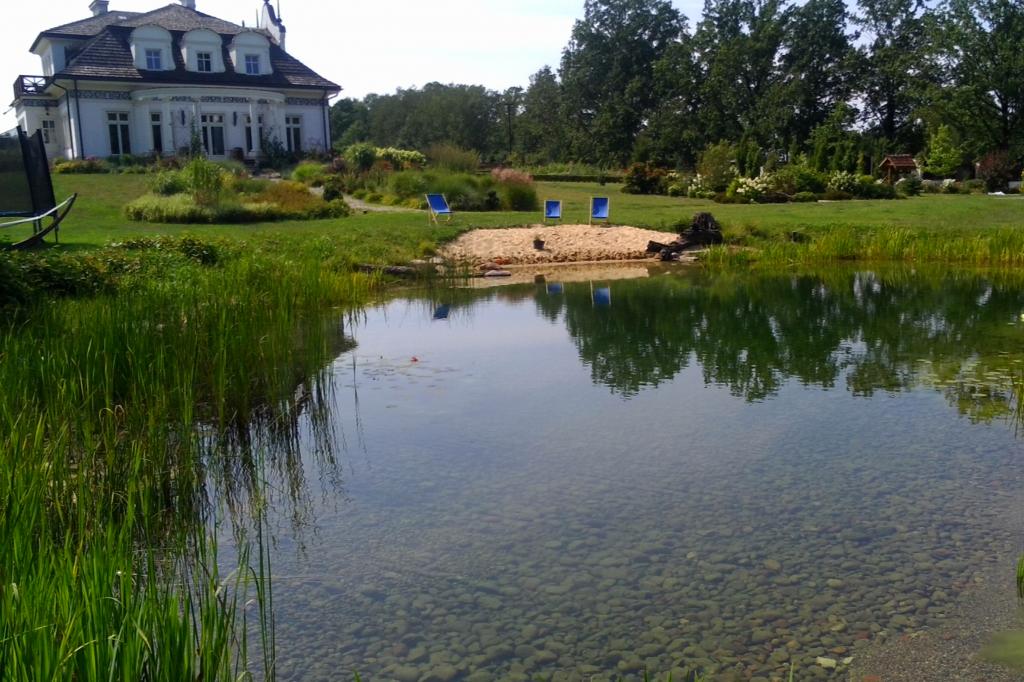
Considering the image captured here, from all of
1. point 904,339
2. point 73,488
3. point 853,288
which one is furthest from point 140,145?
point 73,488

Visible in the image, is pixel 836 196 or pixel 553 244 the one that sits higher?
pixel 836 196

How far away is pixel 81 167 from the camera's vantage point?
3322 centimetres

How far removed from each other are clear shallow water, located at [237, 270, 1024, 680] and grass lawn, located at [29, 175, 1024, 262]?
7.93 meters

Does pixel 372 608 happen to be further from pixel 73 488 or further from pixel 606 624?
pixel 73 488

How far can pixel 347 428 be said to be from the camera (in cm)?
695

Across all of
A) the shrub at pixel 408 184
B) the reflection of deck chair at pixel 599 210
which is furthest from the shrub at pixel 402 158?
the reflection of deck chair at pixel 599 210

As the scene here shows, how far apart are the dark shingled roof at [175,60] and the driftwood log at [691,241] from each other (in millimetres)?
26486

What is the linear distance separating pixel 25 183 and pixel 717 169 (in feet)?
79.7

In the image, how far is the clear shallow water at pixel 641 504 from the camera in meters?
3.87

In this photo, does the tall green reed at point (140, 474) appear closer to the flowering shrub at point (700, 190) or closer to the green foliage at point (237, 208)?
the green foliage at point (237, 208)

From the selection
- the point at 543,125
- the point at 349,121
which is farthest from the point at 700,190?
the point at 349,121

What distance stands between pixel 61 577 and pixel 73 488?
1.66 metres

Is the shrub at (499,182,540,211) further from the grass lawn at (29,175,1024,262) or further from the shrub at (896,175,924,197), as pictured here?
the shrub at (896,175,924,197)

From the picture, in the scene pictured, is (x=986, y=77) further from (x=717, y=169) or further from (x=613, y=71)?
(x=613, y=71)
